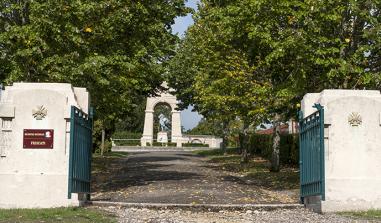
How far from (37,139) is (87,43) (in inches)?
175

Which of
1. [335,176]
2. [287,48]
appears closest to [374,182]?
[335,176]

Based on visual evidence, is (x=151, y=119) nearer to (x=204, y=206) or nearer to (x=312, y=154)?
(x=204, y=206)

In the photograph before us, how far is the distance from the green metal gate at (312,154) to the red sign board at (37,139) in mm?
5608

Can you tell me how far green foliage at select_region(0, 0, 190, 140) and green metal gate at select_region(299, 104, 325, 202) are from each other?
564 cm

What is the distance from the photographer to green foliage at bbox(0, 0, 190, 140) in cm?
1506

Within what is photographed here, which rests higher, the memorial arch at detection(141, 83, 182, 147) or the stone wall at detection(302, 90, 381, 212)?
the memorial arch at detection(141, 83, 182, 147)

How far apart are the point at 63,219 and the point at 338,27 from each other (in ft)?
32.5

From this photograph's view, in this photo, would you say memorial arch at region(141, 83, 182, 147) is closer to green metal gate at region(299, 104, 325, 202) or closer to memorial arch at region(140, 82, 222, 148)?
memorial arch at region(140, 82, 222, 148)

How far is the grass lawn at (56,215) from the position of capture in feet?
33.7

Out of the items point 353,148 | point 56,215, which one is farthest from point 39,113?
point 353,148

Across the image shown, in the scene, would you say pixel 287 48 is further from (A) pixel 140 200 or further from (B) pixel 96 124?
(B) pixel 96 124

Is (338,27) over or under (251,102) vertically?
over

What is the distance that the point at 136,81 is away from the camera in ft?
58.9

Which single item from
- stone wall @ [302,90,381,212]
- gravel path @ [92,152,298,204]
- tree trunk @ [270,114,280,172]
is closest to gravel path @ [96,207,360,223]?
stone wall @ [302,90,381,212]
